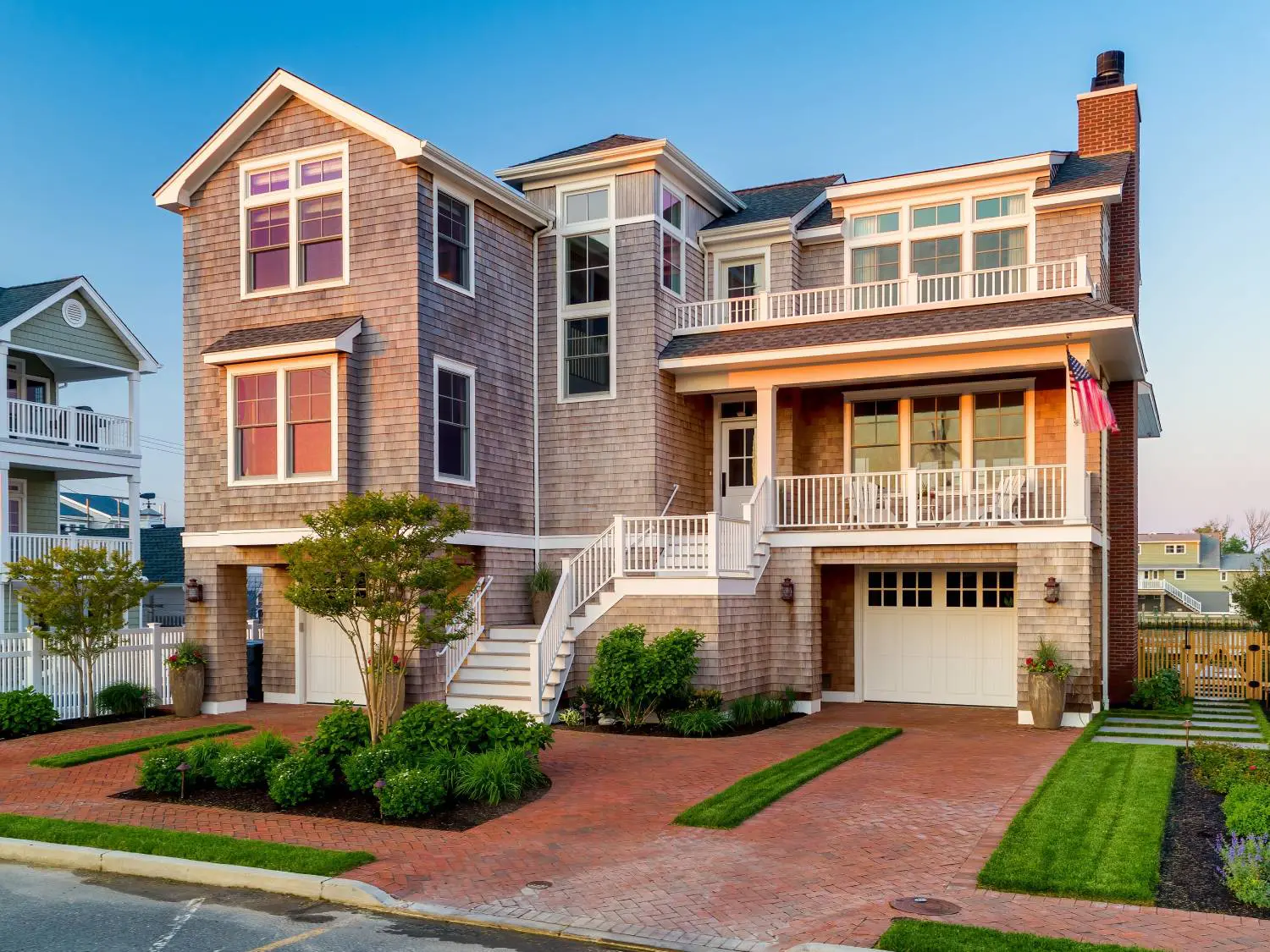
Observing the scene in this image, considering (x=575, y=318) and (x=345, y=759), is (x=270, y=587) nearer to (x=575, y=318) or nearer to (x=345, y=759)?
(x=575, y=318)

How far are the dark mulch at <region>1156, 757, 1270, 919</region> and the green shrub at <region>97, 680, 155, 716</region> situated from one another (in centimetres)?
1521

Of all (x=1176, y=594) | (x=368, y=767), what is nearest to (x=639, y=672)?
(x=368, y=767)

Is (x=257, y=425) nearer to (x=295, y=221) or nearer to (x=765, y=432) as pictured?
(x=295, y=221)

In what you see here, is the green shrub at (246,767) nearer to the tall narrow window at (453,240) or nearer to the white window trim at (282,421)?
the white window trim at (282,421)

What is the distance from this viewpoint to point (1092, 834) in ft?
31.2

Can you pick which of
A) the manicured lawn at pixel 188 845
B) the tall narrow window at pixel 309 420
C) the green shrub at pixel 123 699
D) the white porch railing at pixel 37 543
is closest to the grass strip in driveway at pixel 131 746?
the green shrub at pixel 123 699

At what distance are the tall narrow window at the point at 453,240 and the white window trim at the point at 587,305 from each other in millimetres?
2244

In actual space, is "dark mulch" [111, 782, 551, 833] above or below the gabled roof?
below

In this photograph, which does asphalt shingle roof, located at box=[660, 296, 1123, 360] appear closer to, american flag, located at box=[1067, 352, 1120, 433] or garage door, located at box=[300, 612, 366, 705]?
american flag, located at box=[1067, 352, 1120, 433]

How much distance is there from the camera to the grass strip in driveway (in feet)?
44.2

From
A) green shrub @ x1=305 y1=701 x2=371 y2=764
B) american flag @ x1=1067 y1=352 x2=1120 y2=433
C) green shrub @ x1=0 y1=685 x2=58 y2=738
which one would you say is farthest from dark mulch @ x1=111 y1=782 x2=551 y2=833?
american flag @ x1=1067 y1=352 x2=1120 y2=433

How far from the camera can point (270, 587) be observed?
1952 centimetres

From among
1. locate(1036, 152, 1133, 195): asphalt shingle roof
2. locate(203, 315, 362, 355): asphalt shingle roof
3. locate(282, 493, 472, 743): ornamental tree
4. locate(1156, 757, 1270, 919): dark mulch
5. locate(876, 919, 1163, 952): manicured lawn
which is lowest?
locate(1156, 757, 1270, 919): dark mulch

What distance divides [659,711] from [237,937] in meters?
9.49
